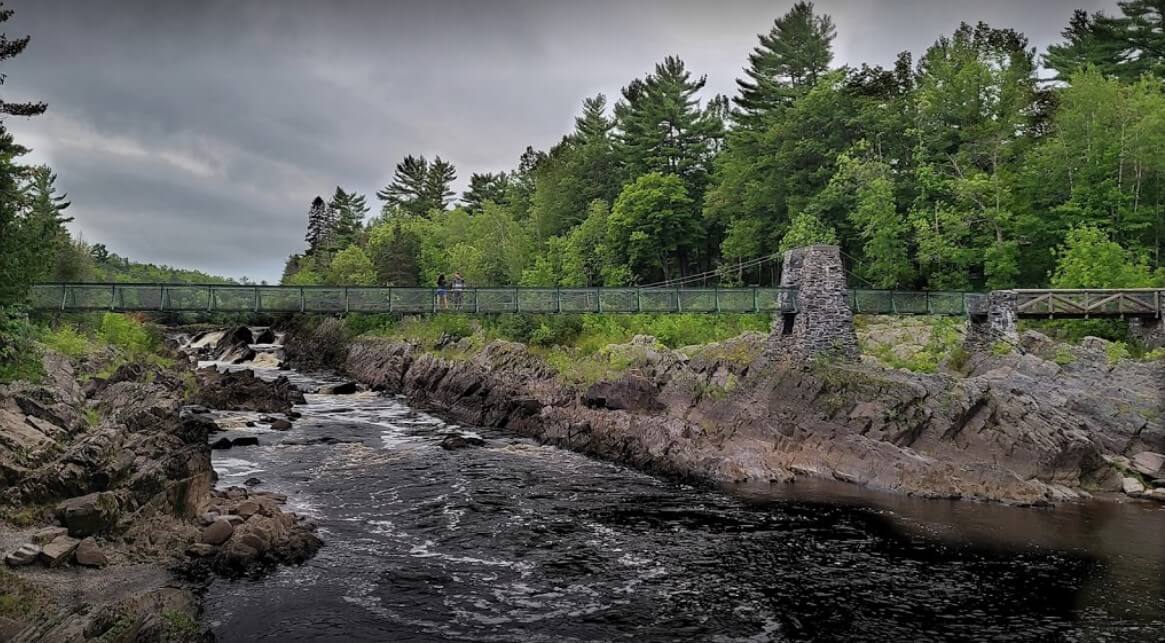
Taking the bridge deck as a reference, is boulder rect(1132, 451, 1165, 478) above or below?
below

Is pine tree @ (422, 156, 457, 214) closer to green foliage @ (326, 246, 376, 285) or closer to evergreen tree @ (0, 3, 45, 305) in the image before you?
green foliage @ (326, 246, 376, 285)

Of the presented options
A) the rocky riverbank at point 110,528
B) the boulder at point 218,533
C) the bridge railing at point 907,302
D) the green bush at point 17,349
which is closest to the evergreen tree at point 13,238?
the green bush at point 17,349

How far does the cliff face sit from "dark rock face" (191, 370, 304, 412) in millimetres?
13957

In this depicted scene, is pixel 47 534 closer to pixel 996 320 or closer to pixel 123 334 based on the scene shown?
pixel 996 320

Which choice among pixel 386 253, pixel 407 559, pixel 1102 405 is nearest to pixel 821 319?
pixel 1102 405

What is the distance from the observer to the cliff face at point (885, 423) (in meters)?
19.8

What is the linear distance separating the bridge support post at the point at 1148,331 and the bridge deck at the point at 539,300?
40cm

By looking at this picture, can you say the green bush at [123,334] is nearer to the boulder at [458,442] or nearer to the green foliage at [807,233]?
the boulder at [458,442]

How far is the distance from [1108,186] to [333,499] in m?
33.8

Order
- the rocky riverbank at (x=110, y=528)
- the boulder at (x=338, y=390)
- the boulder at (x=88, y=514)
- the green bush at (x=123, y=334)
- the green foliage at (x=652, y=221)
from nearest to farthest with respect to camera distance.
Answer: the rocky riverbank at (x=110, y=528)
the boulder at (x=88, y=514)
the boulder at (x=338, y=390)
the green foliage at (x=652, y=221)
the green bush at (x=123, y=334)

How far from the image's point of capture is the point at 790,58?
4162 centimetres

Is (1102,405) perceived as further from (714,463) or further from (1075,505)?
(714,463)

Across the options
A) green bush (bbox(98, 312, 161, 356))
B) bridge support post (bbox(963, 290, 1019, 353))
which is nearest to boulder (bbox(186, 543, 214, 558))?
bridge support post (bbox(963, 290, 1019, 353))

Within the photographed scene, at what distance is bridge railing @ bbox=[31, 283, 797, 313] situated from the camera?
23750 millimetres
